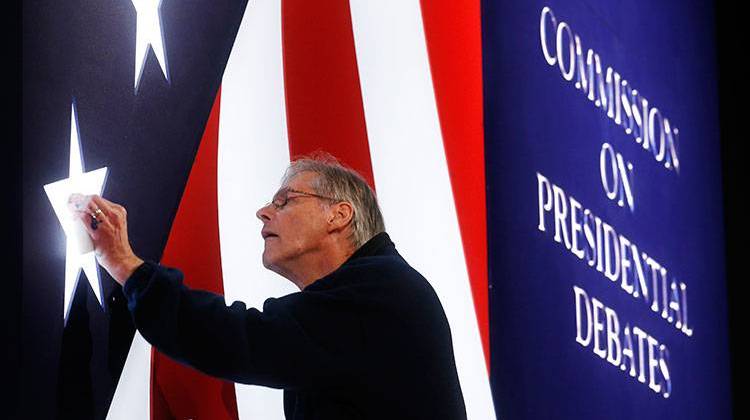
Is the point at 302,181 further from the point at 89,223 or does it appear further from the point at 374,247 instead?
the point at 89,223

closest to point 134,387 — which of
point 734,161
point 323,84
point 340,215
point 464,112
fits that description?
point 340,215

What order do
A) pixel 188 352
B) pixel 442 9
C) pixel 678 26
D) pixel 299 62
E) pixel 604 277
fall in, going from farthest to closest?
pixel 678 26 < pixel 604 277 < pixel 442 9 < pixel 299 62 < pixel 188 352

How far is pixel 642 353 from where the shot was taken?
444 centimetres

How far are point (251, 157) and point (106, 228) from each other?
668mm

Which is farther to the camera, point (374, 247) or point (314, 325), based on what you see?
point (374, 247)

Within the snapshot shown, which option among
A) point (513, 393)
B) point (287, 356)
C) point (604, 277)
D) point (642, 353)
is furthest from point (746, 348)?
point (287, 356)

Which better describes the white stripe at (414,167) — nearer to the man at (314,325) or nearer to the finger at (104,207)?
the man at (314,325)

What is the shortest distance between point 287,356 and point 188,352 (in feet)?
0.59

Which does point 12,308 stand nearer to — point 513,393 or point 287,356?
point 287,356

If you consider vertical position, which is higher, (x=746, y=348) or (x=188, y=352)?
(x=746, y=348)

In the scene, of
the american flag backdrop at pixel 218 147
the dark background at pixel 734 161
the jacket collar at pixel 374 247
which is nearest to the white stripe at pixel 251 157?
the american flag backdrop at pixel 218 147

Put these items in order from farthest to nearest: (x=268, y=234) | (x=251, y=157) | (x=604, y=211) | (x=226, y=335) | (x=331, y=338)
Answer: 1. (x=604, y=211)
2. (x=251, y=157)
3. (x=268, y=234)
4. (x=331, y=338)
5. (x=226, y=335)

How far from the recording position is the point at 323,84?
327 cm

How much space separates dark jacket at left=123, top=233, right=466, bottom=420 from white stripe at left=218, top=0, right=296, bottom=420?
1.38 ft
